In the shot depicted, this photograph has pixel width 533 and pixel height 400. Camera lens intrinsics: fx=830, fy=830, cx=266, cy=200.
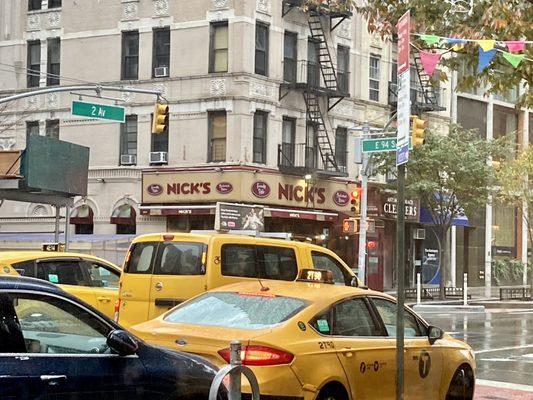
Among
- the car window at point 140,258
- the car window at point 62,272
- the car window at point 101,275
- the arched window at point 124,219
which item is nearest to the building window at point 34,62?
the arched window at point 124,219

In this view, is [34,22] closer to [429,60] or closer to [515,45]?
[429,60]

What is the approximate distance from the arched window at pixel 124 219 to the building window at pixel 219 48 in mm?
6761

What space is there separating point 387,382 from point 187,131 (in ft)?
86.3

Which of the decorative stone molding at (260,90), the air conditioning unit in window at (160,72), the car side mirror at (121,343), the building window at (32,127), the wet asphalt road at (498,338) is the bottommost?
the wet asphalt road at (498,338)

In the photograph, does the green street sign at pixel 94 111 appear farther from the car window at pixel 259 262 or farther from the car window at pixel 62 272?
the car window at pixel 259 262

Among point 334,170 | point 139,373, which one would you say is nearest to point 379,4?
point 139,373

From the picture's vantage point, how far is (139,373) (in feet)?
18.7

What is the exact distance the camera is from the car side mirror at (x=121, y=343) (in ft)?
18.3

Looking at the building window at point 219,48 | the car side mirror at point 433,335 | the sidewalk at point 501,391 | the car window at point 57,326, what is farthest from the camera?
the building window at point 219,48

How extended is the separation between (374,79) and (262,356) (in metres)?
32.8

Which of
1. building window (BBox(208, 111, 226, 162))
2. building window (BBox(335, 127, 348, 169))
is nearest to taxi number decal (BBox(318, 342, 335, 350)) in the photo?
building window (BBox(208, 111, 226, 162))

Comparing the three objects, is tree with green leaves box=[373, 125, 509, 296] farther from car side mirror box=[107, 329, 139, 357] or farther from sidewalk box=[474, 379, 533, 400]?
car side mirror box=[107, 329, 139, 357]

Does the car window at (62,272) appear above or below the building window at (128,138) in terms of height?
below

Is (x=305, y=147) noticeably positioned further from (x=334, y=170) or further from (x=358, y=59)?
(x=358, y=59)
